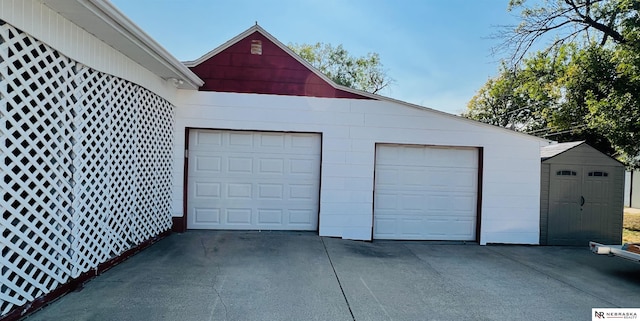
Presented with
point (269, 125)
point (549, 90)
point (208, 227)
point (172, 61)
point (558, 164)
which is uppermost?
point (549, 90)

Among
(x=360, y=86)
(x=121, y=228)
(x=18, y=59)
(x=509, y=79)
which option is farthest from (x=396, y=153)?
(x=360, y=86)

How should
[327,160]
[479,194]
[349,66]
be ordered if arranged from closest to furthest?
[327,160]
[479,194]
[349,66]

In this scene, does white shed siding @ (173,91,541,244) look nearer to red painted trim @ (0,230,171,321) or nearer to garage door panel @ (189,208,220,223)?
garage door panel @ (189,208,220,223)

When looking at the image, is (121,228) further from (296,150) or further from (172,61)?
(296,150)

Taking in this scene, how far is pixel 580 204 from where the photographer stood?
650 centimetres

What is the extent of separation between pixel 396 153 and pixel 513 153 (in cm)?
237

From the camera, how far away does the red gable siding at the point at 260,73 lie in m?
6.11

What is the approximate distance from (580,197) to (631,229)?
5813mm

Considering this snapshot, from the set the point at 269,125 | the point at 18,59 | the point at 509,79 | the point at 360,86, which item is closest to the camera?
the point at 18,59

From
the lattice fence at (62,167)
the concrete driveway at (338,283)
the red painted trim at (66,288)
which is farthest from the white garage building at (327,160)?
the red painted trim at (66,288)

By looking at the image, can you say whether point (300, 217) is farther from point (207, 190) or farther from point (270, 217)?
point (207, 190)

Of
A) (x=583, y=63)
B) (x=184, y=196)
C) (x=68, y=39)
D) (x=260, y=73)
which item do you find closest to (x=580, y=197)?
(x=583, y=63)

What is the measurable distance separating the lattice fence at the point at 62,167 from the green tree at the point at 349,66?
1663 centimetres

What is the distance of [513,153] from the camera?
6.37m
